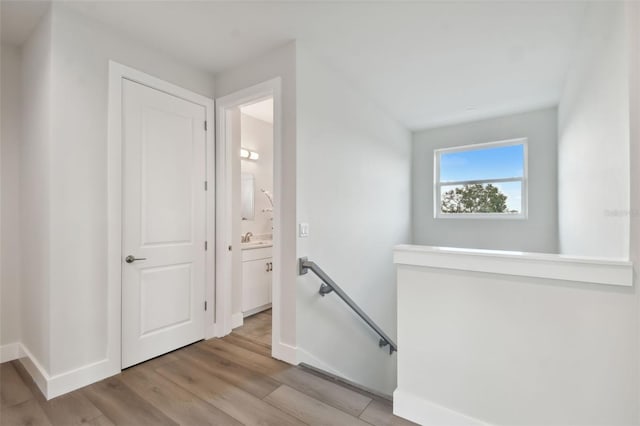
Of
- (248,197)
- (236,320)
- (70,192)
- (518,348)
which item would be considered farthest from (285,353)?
(248,197)

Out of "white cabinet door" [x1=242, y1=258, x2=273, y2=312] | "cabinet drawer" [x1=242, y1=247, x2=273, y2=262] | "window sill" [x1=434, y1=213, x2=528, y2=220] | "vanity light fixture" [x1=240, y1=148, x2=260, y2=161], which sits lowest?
"white cabinet door" [x1=242, y1=258, x2=273, y2=312]

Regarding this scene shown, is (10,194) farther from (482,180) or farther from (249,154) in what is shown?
(482,180)

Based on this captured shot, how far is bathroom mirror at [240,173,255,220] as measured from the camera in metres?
4.23

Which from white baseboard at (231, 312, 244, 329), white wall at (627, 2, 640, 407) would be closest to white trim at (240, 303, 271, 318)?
white baseboard at (231, 312, 244, 329)

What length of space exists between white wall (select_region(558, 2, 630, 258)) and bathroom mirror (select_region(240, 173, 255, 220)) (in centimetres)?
360

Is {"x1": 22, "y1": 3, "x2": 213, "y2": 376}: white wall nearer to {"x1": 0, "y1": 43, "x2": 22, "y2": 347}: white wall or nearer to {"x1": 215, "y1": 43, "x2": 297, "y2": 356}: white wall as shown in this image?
{"x1": 0, "y1": 43, "x2": 22, "y2": 347}: white wall

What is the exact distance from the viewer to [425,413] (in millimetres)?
1620

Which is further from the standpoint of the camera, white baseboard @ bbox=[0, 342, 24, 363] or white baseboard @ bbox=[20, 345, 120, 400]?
white baseboard @ bbox=[0, 342, 24, 363]

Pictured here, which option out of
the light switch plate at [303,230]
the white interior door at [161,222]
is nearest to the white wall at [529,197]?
the light switch plate at [303,230]

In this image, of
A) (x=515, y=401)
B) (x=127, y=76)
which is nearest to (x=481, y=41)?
(x=515, y=401)

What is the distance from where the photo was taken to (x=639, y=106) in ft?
3.95

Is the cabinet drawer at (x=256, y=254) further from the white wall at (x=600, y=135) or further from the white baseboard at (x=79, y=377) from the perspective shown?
the white wall at (x=600, y=135)

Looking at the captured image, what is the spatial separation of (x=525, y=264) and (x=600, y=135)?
3.59 feet

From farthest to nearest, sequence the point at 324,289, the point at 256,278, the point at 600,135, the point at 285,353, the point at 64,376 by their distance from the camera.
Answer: the point at 256,278
the point at 324,289
the point at 285,353
the point at 64,376
the point at 600,135
